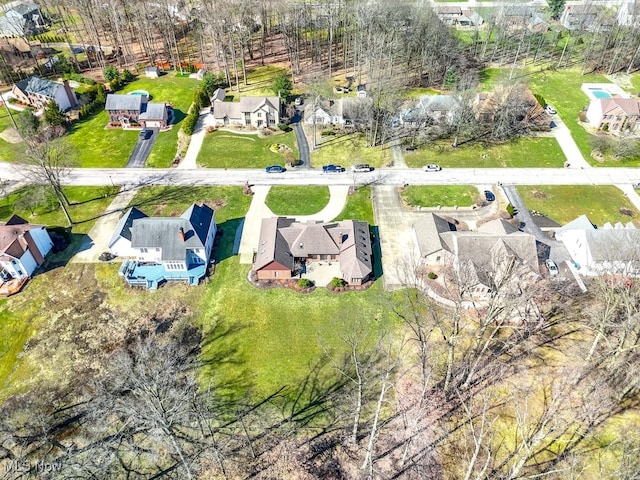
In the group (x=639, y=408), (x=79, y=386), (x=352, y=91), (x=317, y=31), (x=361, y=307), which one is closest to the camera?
(x=639, y=408)

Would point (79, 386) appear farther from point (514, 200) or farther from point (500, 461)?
point (514, 200)

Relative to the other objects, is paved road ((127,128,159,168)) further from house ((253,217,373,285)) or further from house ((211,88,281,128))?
house ((253,217,373,285))

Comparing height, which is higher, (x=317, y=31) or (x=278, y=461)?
(x=317, y=31)

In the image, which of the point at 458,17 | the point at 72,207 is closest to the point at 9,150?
the point at 72,207

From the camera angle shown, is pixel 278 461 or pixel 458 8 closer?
pixel 278 461

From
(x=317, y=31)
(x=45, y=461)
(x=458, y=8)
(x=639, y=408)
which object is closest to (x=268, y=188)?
(x=45, y=461)

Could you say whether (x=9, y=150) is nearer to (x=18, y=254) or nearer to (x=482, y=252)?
(x=18, y=254)

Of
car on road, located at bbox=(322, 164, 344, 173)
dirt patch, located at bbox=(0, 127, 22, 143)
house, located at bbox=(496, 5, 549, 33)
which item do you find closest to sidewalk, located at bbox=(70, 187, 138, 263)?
dirt patch, located at bbox=(0, 127, 22, 143)
